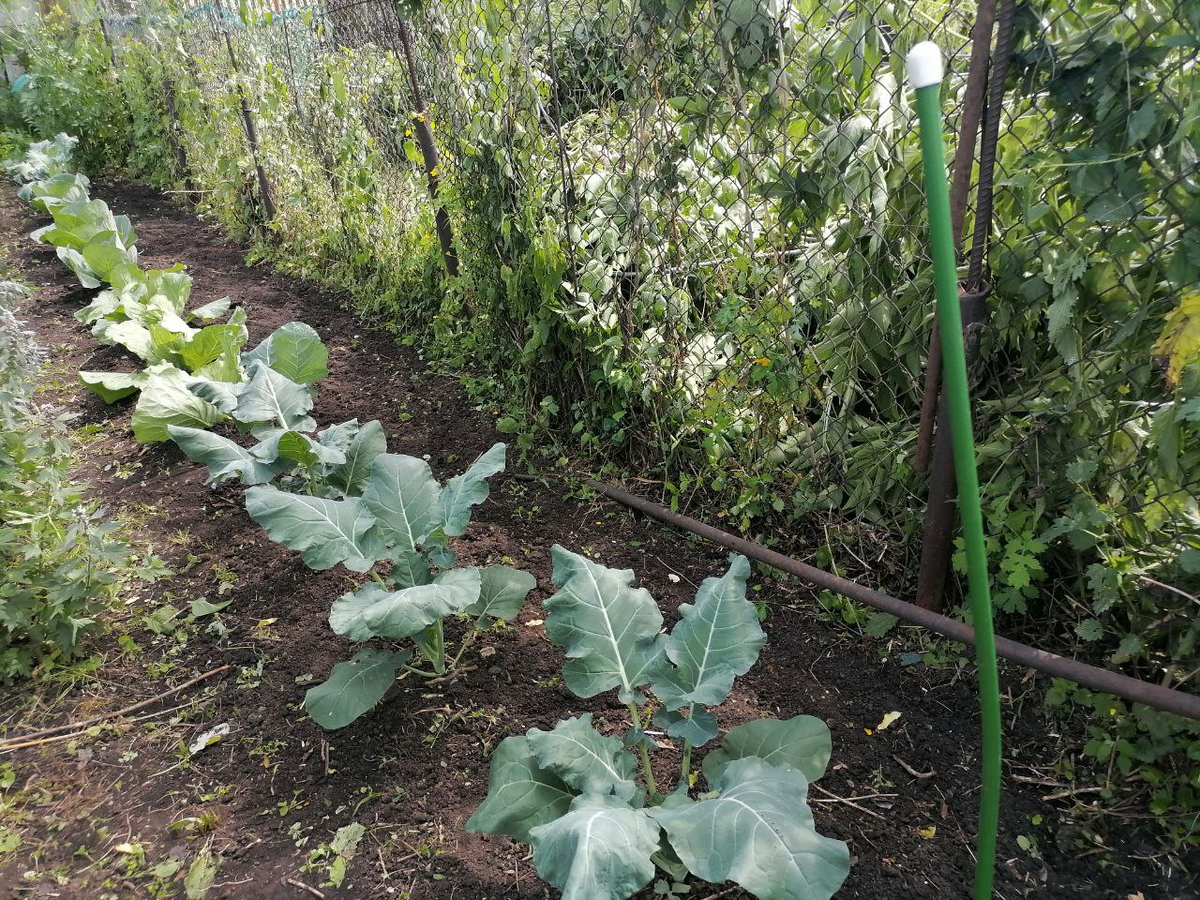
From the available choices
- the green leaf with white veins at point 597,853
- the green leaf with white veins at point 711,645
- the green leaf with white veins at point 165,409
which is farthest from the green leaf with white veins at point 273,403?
the green leaf with white veins at point 597,853

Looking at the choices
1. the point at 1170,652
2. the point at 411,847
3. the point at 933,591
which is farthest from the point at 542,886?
the point at 1170,652

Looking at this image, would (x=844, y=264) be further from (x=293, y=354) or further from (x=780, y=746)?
(x=293, y=354)

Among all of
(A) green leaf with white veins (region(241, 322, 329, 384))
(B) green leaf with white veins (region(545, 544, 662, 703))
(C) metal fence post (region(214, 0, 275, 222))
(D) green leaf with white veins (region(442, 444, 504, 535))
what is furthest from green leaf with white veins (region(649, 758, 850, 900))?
(C) metal fence post (region(214, 0, 275, 222))

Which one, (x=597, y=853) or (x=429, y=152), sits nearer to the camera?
(x=597, y=853)

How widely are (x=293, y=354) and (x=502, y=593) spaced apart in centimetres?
159

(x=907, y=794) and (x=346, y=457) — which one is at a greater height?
(x=346, y=457)

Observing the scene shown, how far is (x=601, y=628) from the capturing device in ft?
5.90

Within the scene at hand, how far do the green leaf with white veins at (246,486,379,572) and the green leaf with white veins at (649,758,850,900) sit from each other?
110 centimetres

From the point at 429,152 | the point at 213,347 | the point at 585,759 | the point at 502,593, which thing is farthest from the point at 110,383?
the point at 585,759

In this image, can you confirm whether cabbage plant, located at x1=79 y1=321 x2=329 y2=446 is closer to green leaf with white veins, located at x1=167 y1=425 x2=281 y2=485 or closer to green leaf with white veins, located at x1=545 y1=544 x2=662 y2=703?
green leaf with white veins, located at x1=167 y1=425 x2=281 y2=485

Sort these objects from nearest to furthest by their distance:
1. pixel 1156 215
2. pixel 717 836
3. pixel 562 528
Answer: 1. pixel 717 836
2. pixel 1156 215
3. pixel 562 528

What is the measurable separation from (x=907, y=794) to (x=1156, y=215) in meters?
1.40

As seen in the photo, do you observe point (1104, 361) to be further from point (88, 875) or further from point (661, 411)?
point (88, 875)

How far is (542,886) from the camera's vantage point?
164cm
